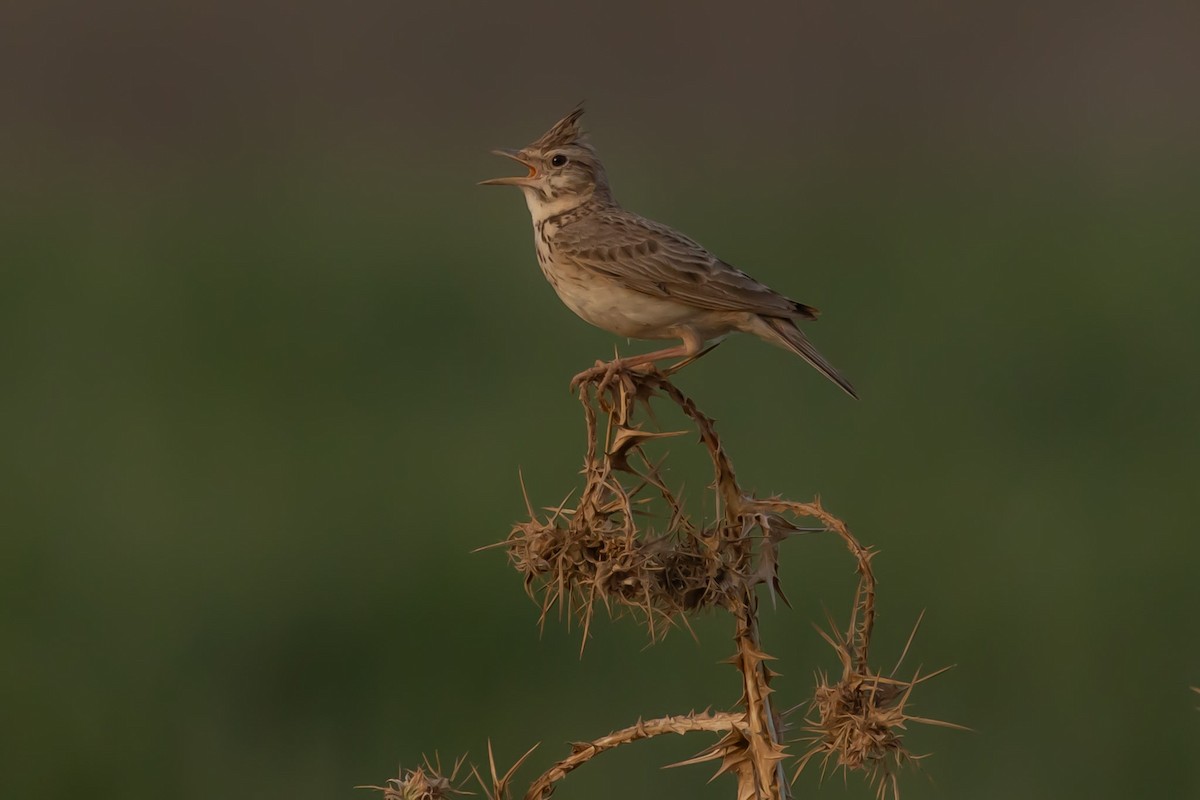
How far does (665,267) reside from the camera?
16.8ft

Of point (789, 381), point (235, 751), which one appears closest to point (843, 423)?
point (789, 381)

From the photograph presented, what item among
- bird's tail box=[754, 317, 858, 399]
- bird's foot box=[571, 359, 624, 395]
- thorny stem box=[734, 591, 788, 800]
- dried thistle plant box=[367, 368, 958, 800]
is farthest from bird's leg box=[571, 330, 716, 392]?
thorny stem box=[734, 591, 788, 800]

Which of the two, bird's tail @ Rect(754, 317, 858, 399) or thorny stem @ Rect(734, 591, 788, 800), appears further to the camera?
bird's tail @ Rect(754, 317, 858, 399)

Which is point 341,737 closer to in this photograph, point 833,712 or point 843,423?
point 843,423

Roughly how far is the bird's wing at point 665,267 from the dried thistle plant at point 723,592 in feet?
Result: 5.75

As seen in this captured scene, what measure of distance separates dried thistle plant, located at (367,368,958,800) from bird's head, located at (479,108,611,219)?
8.55 ft

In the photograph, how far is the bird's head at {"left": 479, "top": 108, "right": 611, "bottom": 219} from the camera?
228 inches

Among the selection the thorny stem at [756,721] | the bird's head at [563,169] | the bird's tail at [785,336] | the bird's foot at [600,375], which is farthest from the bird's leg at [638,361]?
the bird's head at [563,169]

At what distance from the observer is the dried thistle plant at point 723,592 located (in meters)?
2.98

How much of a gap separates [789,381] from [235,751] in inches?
174

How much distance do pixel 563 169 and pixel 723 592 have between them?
2.96m

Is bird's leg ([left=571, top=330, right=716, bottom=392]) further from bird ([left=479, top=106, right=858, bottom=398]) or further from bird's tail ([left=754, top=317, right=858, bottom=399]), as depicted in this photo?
bird's tail ([left=754, top=317, right=858, bottom=399])

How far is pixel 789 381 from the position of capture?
432 inches

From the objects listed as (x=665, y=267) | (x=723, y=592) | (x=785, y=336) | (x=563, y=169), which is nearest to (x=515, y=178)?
(x=563, y=169)
